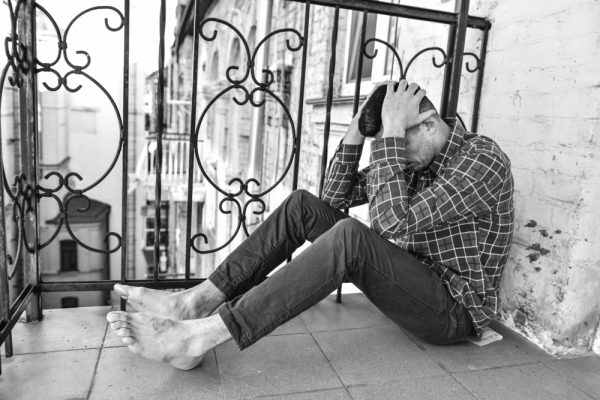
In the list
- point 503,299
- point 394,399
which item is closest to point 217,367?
point 394,399

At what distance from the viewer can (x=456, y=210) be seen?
152 cm

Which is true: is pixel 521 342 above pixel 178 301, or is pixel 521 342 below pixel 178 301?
below

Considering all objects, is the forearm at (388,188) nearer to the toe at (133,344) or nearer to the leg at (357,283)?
the leg at (357,283)

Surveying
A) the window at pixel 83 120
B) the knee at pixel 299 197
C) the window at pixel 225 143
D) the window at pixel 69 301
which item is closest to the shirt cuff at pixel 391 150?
the knee at pixel 299 197

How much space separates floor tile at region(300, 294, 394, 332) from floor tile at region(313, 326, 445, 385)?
0.18 ft

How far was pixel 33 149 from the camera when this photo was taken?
1.73m

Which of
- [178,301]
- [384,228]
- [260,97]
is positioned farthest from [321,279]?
[260,97]

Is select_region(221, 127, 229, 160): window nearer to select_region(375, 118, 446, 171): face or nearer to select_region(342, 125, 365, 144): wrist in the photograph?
select_region(342, 125, 365, 144): wrist

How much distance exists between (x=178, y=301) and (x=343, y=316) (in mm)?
750

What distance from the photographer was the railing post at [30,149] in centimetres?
165

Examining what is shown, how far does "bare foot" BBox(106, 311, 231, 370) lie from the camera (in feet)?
4.66

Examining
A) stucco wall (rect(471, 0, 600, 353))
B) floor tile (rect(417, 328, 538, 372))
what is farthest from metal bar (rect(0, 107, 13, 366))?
stucco wall (rect(471, 0, 600, 353))

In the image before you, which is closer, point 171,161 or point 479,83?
point 479,83

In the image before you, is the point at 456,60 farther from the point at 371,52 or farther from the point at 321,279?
the point at 371,52
